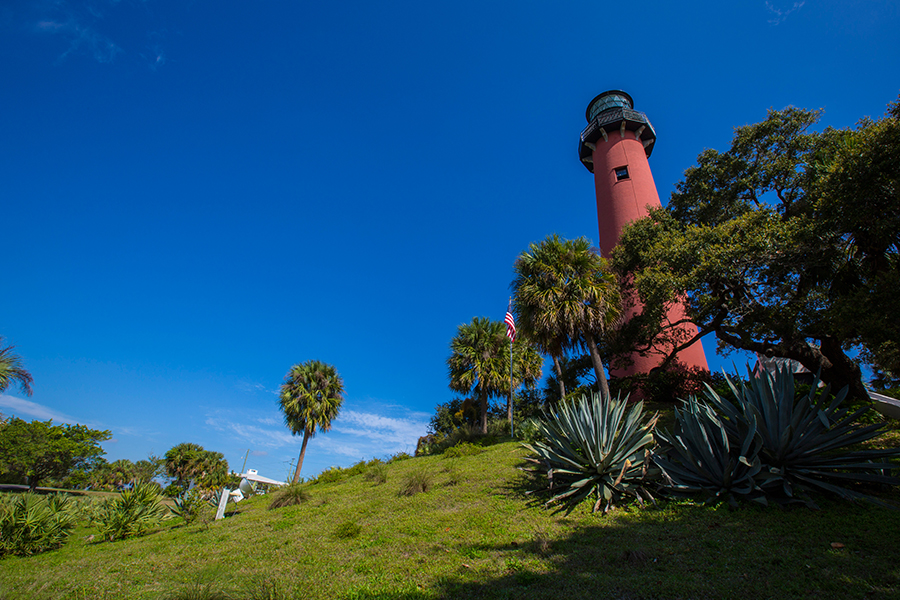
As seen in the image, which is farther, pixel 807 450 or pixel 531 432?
pixel 531 432

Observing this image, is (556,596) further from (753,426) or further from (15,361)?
(15,361)

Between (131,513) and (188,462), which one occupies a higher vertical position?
(188,462)

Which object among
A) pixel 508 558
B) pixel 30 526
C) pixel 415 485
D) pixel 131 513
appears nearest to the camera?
pixel 508 558

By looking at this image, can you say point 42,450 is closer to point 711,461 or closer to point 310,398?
point 310,398

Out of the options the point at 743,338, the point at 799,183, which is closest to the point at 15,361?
the point at 743,338

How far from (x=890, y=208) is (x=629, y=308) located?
10082mm

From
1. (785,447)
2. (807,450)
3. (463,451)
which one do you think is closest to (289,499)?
(463,451)

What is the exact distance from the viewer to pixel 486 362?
24312mm

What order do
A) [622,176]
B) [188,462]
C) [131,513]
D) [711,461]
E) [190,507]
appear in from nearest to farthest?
1. [711,461]
2. [131,513]
3. [190,507]
4. [622,176]
5. [188,462]

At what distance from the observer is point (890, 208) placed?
8320 millimetres

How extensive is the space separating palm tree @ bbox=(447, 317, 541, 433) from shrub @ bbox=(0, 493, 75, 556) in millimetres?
17959

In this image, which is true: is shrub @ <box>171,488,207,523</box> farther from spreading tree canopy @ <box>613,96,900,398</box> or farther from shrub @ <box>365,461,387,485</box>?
spreading tree canopy @ <box>613,96,900,398</box>

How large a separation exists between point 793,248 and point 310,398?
1028 inches

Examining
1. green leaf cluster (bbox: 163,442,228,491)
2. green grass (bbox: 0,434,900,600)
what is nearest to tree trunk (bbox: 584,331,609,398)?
green grass (bbox: 0,434,900,600)
